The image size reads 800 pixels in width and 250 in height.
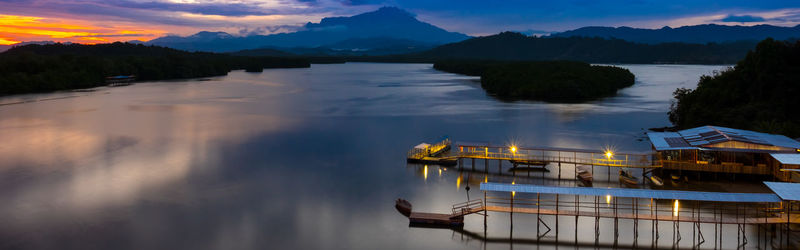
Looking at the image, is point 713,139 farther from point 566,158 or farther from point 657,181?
point 566,158

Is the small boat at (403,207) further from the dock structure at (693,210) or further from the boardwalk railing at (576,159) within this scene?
the boardwalk railing at (576,159)

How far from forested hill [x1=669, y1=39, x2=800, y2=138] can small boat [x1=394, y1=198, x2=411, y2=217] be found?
14232mm

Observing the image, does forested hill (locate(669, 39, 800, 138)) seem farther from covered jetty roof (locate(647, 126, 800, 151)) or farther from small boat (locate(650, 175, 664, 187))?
small boat (locate(650, 175, 664, 187))

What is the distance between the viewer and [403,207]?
1633cm

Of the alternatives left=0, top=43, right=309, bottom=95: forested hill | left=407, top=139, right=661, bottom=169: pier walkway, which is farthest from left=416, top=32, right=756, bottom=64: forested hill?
left=407, top=139, right=661, bottom=169: pier walkway

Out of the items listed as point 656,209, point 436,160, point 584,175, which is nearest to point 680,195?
point 656,209

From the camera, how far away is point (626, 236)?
14273 mm

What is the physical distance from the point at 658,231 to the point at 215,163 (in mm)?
16265

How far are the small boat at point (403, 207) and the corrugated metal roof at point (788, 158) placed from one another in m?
10.4

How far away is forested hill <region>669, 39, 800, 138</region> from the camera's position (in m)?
23.8

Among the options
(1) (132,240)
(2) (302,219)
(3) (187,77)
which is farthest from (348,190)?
(3) (187,77)

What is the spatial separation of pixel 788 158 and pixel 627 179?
4418 millimetres

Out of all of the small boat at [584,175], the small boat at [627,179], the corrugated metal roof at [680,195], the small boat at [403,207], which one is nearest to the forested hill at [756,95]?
the small boat at [627,179]

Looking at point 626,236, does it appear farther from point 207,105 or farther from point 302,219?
point 207,105
